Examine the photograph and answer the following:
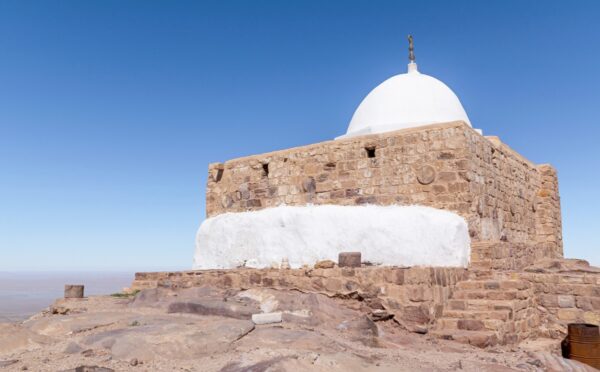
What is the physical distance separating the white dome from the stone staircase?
3978 millimetres

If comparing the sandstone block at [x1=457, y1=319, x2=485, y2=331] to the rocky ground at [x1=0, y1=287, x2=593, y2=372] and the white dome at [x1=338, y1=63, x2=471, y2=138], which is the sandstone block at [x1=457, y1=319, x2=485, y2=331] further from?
the white dome at [x1=338, y1=63, x2=471, y2=138]

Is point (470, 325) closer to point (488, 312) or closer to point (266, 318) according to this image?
point (488, 312)

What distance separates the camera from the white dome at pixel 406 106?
10.5 meters

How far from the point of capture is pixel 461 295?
7.44 m

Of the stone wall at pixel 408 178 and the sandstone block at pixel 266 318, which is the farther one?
the stone wall at pixel 408 178

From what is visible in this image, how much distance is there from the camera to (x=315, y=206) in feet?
31.8

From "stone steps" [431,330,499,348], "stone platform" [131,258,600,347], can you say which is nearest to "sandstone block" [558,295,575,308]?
"stone platform" [131,258,600,347]

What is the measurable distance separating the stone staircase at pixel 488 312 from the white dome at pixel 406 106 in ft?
13.1

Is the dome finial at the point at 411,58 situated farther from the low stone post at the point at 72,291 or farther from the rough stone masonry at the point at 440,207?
the low stone post at the point at 72,291

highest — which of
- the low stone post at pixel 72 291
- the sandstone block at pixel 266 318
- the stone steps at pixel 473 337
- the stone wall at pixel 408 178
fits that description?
the stone wall at pixel 408 178

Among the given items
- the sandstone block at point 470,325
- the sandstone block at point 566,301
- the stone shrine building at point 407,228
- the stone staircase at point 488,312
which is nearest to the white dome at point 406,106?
the stone shrine building at point 407,228

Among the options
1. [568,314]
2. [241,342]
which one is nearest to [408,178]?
[568,314]

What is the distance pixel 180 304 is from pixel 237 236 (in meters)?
3.51

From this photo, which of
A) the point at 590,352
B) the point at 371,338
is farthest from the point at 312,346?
the point at 590,352
